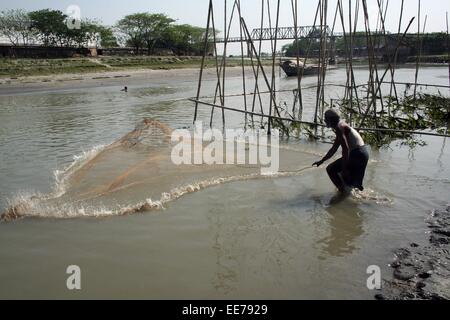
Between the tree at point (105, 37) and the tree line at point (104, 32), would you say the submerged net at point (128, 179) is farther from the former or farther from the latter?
the tree at point (105, 37)

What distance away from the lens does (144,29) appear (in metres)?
58.2

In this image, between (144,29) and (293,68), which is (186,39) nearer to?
(144,29)

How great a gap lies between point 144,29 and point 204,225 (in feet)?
189

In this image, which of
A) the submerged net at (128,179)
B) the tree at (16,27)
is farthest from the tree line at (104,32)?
the submerged net at (128,179)

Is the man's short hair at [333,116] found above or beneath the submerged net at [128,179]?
above

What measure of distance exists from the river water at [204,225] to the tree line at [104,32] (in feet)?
110

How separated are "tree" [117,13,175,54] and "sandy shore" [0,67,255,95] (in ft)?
61.7

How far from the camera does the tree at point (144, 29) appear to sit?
2260 inches

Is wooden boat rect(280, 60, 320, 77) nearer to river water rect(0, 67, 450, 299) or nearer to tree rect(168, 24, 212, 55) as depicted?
tree rect(168, 24, 212, 55)

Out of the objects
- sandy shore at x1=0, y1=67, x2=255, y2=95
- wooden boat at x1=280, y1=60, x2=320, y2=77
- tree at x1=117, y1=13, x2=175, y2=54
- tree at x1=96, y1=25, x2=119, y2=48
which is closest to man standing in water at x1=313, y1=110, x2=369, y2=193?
sandy shore at x1=0, y1=67, x2=255, y2=95

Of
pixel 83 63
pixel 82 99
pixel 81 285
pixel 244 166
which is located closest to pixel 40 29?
pixel 83 63

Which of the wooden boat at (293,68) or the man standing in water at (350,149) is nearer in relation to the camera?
the man standing in water at (350,149)
